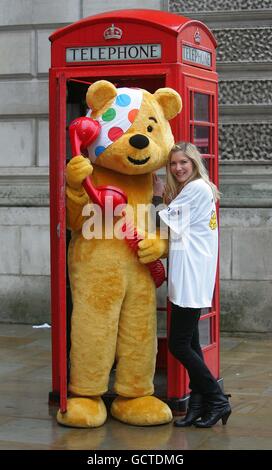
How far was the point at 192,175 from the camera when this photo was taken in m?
6.00

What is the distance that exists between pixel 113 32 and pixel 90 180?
3.24 ft

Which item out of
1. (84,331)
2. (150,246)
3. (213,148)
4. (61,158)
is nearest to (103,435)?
(84,331)

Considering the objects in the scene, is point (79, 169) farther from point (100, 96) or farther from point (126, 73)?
point (126, 73)

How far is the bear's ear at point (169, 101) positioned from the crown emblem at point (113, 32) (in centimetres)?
49

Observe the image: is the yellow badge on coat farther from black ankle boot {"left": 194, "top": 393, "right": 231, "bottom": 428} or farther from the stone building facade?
the stone building facade

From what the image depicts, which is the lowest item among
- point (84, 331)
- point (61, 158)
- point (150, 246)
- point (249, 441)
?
point (249, 441)

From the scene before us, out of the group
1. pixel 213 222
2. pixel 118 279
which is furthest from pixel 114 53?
pixel 118 279

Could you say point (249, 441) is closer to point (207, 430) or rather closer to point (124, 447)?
point (207, 430)

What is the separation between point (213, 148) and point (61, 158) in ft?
4.13

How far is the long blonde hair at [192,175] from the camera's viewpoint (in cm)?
596

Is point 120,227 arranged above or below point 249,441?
above

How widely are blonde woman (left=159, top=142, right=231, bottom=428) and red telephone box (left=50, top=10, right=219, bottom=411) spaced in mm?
320

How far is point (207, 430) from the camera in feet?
19.6

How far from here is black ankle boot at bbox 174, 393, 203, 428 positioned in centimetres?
602
